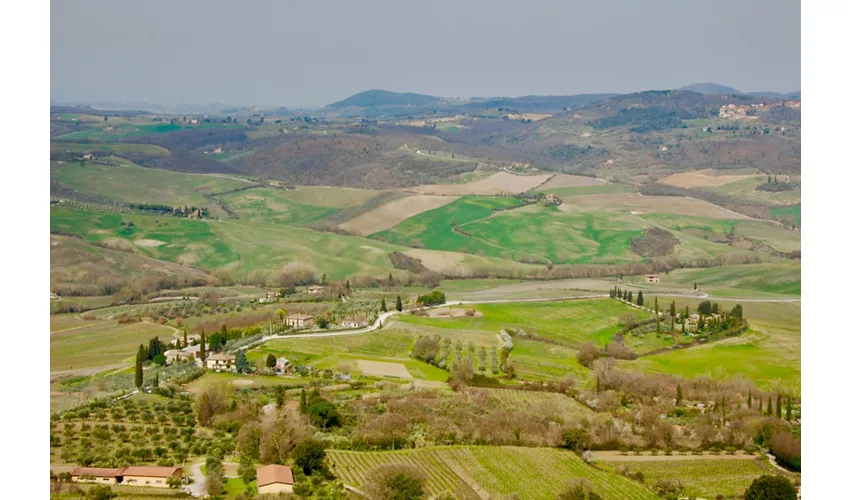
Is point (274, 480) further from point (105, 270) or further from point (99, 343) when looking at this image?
point (105, 270)

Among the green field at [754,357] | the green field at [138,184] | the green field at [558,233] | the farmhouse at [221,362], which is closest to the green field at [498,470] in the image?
the farmhouse at [221,362]

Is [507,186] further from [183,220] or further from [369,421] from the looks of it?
[369,421]

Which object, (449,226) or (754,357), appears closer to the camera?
(754,357)

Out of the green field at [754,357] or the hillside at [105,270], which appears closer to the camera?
the green field at [754,357]

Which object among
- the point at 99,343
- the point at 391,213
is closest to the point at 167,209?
the point at 391,213

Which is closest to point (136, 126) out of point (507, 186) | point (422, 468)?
point (507, 186)

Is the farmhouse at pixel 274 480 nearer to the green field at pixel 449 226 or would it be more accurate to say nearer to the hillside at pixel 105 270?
the hillside at pixel 105 270

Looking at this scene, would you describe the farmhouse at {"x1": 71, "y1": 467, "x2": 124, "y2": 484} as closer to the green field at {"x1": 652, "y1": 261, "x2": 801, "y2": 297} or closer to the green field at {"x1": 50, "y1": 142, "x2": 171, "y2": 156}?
the green field at {"x1": 652, "y1": 261, "x2": 801, "y2": 297}

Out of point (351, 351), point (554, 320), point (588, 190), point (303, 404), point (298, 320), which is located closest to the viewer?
point (303, 404)

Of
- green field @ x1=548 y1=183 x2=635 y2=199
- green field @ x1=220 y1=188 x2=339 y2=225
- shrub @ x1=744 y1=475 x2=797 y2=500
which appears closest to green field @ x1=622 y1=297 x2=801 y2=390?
shrub @ x1=744 y1=475 x2=797 y2=500
